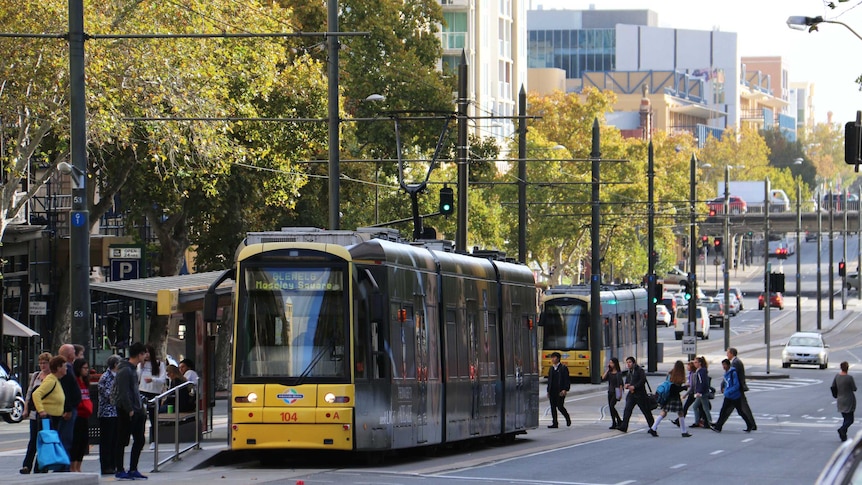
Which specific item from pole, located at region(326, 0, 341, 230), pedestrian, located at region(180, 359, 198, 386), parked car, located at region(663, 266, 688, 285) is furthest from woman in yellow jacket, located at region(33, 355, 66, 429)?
parked car, located at region(663, 266, 688, 285)

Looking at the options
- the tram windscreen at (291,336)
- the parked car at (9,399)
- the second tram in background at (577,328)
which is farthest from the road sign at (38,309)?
the tram windscreen at (291,336)

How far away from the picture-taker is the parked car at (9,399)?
35.7 metres

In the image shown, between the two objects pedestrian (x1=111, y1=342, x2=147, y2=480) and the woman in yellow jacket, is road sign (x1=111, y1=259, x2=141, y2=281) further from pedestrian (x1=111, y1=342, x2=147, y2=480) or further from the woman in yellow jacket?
the woman in yellow jacket

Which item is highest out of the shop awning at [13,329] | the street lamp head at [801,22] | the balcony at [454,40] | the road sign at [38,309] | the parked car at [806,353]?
the balcony at [454,40]

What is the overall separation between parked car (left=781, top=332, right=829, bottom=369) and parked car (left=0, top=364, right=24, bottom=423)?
41.1 metres

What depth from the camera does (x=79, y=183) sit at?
20.6m

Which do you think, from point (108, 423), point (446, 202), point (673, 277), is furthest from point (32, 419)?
point (673, 277)

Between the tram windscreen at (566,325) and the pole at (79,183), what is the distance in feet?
118

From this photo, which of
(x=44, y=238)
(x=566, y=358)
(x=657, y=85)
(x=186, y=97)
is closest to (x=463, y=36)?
(x=566, y=358)

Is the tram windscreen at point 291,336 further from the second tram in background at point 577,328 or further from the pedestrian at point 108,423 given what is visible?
the second tram in background at point 577,328

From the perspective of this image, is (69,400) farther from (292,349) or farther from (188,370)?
(188,370)

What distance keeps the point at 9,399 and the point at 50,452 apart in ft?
63.5

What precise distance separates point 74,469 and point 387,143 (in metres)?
31.7

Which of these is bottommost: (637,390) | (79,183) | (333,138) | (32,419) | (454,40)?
(637,390)
